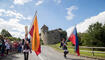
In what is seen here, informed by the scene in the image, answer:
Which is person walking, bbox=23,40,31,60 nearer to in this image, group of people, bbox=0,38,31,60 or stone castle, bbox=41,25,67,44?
group of people, bbox=0,38,31,60

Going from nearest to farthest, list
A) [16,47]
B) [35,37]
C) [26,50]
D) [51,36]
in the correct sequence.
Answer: [35,37] → [26,50] → [16,47] → [51,36]

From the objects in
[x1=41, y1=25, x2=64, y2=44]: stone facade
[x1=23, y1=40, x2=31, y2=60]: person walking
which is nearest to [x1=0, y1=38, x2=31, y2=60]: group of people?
[x1=23, y1=40, x2=31, y2=60]: person walking

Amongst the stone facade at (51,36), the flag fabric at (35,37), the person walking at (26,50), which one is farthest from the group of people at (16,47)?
the stone facade at (51,36)

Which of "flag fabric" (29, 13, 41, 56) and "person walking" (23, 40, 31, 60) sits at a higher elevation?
"flag fabric" (29, 13, 41, 56)

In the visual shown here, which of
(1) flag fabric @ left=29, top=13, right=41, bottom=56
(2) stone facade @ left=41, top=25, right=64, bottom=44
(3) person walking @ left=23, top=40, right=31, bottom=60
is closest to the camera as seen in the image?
(1) flag fabric @ left=29, top=13, right=41, bottom=56

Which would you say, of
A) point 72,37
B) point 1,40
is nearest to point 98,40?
point 72,37

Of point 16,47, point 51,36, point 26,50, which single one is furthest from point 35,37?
point 51,36

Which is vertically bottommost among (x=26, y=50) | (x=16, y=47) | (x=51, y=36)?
(x=16, y=47)

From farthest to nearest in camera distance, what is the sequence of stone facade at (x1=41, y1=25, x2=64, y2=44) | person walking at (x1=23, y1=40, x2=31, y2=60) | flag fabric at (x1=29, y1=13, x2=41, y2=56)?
stone facade at (x1=41, y1=25, x2=64, y2=44), person walking at (x1=23, y1=40, x2=31, y2=60), flag fabric at (x1=29, y1=13, x2=41, y2=56)

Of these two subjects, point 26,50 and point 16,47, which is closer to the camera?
point 26,50

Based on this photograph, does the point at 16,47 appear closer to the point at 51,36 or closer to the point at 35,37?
the point at 35,37

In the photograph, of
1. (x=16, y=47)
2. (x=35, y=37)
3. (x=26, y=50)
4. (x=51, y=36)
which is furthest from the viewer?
(x=51, y=36)

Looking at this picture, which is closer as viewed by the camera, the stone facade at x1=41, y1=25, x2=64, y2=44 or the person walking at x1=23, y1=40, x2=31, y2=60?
the person walking at x1=23, y1=40, x2=31, y2=60

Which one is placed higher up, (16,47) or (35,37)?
(35,37)
